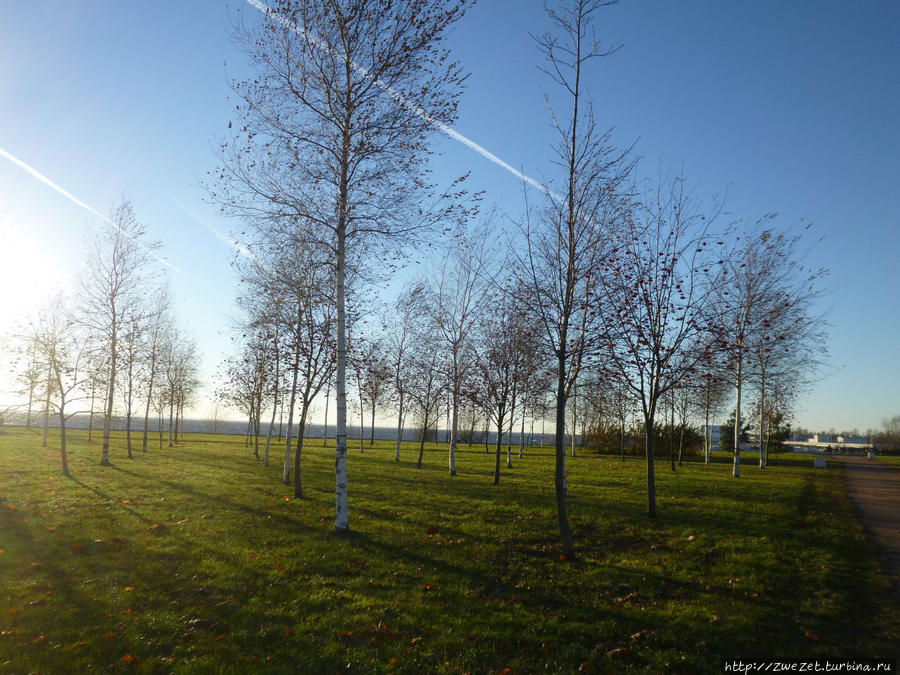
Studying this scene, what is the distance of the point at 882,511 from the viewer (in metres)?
14.0

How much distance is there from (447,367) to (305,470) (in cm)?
869

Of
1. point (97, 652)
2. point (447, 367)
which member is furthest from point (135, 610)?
point (447, 367)

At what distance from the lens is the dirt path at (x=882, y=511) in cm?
929

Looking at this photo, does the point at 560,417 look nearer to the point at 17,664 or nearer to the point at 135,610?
the point at 135,610

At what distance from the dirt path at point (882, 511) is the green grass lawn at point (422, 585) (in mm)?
377

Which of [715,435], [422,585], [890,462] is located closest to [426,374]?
[422,585]

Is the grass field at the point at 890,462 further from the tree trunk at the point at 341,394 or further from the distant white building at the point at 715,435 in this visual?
the tree trunk at the point at 341,394

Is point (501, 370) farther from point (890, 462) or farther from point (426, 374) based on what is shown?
point (890, 462)

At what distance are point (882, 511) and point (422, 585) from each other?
50.2ft

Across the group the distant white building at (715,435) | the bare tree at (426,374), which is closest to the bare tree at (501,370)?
the bare tree at (426,374)

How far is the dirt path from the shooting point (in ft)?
30.5

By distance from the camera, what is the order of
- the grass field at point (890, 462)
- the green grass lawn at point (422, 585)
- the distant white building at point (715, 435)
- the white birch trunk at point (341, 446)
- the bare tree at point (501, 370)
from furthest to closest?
the distant white building at point (715, 435), the grass field at point (890, 462), the bare tree at point (501, 370), the white birch trunk at point (341, 446), the green grass lawn at point (422, 585)

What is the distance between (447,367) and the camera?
2391cm

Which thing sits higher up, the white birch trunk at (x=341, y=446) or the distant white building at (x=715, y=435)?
the white birch trunk at (x=341, y=446)
